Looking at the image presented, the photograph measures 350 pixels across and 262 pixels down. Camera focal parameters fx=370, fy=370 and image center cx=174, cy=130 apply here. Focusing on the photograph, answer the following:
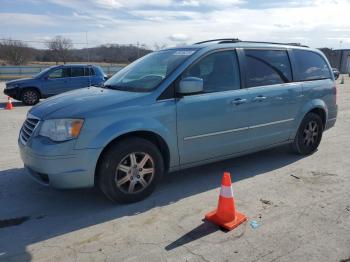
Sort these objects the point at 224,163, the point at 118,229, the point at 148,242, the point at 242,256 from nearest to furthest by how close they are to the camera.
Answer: the point at 242,256 < the point at 148,242 < the point at 118,229 < the point at 224,163

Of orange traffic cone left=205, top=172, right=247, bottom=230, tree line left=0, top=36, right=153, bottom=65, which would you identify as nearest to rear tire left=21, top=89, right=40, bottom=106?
orange traffic cone left=205, top=172, right=247, bottom=230

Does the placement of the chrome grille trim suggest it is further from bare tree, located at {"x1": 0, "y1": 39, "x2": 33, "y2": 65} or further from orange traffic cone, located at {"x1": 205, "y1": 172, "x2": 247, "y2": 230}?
bare tree, located at {"x1": 0, "y1": 39, "x2": 33, "y2": 65}

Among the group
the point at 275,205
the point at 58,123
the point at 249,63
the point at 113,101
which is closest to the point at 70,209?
the point at 58,123

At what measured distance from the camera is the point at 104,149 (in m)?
4.10

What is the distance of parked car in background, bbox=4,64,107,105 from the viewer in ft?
48.8

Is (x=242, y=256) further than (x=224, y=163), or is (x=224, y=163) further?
(x=224, y=163)

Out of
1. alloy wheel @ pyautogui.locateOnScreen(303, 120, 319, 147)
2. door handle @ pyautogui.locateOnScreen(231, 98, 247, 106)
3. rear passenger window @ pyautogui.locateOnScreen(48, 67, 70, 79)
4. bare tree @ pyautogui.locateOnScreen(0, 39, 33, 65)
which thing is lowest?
alloy wheel @ pyautogui.locateOnScreen(303, 120, 319, 147)

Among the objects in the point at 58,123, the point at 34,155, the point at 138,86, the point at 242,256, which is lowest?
the point at 242,256

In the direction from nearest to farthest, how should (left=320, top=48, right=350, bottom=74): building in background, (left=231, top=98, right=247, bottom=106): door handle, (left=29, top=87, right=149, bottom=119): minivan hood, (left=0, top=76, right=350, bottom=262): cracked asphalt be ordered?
1. (left=0, top=76, right=350, bottom=262): cracked asphalt
2. (left=29, top=87, right=149, bottom=119): minivan hood
3. (left=231, top=98, right=247, bottom=106): door handle
4. (left=320, top=48, right=350, bottom=74): building in background

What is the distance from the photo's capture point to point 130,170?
427cm

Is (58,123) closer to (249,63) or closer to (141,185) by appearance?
(141,185)

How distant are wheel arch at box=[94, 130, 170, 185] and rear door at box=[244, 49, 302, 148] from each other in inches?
56.0

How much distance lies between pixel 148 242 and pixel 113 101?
1.64 meters

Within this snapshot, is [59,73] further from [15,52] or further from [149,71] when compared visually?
[15,52]
